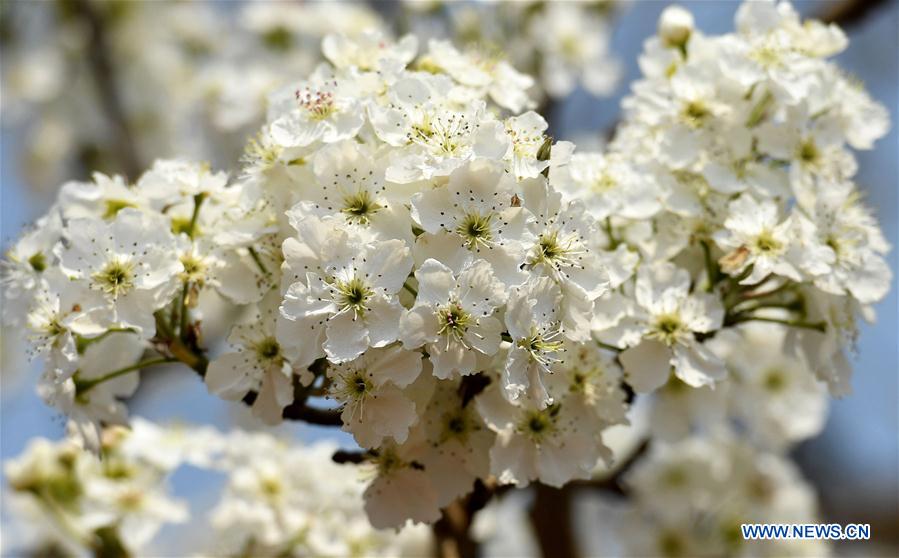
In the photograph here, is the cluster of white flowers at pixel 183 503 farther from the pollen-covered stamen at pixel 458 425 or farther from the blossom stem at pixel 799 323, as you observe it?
the blossom stem at pixel 799 323

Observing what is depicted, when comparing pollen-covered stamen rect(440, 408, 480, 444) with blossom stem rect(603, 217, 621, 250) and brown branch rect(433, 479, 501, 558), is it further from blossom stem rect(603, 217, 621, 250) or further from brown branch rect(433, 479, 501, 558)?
blossom stem rect(603, 217, 621, 250)

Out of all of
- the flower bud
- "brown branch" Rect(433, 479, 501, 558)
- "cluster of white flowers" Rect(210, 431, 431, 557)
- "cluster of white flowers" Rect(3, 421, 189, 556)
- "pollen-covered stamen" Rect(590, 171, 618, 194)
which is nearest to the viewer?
"pollen-covered stamen" Rect(590, 171, 618, 194)

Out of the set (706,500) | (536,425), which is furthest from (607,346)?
(706,500)

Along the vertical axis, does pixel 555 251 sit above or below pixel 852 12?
below

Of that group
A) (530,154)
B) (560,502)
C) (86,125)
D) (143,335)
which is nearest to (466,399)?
(530,154)

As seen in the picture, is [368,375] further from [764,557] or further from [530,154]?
[764,557]

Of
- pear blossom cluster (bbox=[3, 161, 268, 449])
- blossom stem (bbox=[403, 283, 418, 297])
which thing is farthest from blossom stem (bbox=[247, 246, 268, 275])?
blossom stem (bbox=[403, 283, 418, 297])

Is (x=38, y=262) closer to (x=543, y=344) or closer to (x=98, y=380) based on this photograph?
(x=98, y=380)
